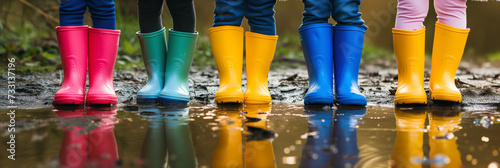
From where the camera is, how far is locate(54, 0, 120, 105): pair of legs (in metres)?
2.12

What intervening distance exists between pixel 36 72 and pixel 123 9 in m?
3.40

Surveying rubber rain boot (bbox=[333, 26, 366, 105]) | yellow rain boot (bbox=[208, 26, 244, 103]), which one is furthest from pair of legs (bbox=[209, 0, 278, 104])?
rubber rain boot (bbox=[333, 26, 366, 105])

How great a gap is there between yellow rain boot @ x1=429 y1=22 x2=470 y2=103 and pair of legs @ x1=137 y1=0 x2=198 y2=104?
1.33m

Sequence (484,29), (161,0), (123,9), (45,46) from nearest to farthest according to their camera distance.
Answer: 1. (161,0)
2. (45,46)
3. (123,9)
4. (484,29)

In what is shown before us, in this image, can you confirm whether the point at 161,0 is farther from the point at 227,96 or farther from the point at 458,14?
the point at 458,14

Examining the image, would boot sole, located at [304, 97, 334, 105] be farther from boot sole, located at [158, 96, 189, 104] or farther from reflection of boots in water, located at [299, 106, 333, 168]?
boot sole, located at [158, 96, 189, 104]

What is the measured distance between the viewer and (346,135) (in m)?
1.43

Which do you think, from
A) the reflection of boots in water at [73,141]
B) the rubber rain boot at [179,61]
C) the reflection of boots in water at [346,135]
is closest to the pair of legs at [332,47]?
the reflection of boots in water at [346,135]

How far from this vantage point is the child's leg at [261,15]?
216 cm

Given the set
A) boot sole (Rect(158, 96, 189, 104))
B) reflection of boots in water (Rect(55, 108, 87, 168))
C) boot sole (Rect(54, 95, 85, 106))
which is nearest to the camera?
reflection of boots in water (Rect(55, 108, 87, 168))

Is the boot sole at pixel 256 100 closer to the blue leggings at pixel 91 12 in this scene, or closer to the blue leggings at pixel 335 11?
the blue leggings at pixel 335 11

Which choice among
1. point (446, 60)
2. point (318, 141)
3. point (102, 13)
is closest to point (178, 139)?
point (318, 141)

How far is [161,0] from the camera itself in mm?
2277

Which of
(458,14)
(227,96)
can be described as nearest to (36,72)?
(227,96)
